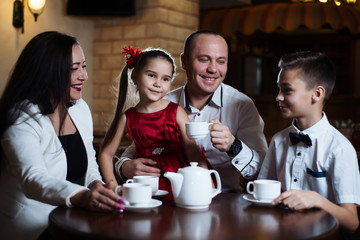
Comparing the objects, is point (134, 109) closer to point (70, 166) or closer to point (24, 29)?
point (70, 166)

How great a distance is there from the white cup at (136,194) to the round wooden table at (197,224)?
0.13 ft

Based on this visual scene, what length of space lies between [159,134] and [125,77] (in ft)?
1.28

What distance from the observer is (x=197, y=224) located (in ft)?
4.73

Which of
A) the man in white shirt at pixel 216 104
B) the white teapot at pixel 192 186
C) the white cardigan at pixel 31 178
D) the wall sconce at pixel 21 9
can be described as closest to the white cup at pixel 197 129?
the white teapot at pixel 192 186

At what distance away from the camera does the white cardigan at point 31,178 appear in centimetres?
166

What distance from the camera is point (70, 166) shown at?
2047 millimetres

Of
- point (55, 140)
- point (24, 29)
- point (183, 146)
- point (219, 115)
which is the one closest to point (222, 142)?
point (183, 146)

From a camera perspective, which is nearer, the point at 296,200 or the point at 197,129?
the point at 296,200

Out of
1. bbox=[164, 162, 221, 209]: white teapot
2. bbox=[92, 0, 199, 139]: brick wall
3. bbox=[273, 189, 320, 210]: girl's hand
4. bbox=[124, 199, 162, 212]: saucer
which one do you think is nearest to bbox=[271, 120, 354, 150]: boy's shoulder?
bbox=[273, 189, 320, 210]: girl's hand

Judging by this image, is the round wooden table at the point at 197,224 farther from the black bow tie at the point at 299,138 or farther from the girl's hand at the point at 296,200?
the black bow tie at the point at 299,138

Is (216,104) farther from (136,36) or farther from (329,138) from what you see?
(136,36)

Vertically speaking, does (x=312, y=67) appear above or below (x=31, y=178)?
above

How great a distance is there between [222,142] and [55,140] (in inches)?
27.7

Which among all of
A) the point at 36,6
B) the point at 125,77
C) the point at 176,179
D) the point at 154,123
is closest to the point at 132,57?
the point at 125,77
